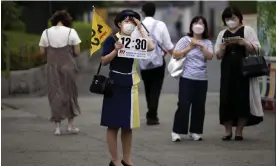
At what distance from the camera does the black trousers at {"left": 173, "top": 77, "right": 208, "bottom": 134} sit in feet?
30.0

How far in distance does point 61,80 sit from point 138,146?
1810 mm

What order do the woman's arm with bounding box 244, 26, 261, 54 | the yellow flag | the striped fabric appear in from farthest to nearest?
the striped fabric < the woman's arm with bounding box 244, 26, 261, 54 < the yellow flag

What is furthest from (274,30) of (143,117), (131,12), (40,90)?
(40,90)

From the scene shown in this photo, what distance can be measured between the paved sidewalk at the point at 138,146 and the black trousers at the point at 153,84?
1.00ft

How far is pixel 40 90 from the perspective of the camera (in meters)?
16.4

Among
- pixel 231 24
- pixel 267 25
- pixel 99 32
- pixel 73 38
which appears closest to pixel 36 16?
pixel 267 25

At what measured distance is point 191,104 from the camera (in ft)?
30.4

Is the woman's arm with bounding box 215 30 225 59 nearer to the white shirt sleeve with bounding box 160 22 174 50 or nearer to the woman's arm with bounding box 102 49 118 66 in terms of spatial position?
the white shirt sleeve with bounding box 160 22 174 50

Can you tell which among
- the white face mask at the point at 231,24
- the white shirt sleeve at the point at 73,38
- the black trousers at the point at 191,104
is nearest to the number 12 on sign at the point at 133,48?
the black trousers at the point at 191,104

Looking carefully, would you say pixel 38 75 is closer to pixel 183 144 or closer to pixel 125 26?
pixel 183 144

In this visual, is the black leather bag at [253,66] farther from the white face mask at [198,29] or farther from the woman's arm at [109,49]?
the woman's arm at [109,49]

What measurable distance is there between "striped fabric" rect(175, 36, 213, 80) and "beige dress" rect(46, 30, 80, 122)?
5.84 feet

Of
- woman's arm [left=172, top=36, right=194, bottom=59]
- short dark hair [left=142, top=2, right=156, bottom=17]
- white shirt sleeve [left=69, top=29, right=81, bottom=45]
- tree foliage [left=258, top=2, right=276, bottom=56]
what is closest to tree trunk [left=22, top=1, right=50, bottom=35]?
tree foliage [left=258, top=2, right=276, bottom=56]

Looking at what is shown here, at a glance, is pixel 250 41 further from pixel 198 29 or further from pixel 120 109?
pixel 120 109
